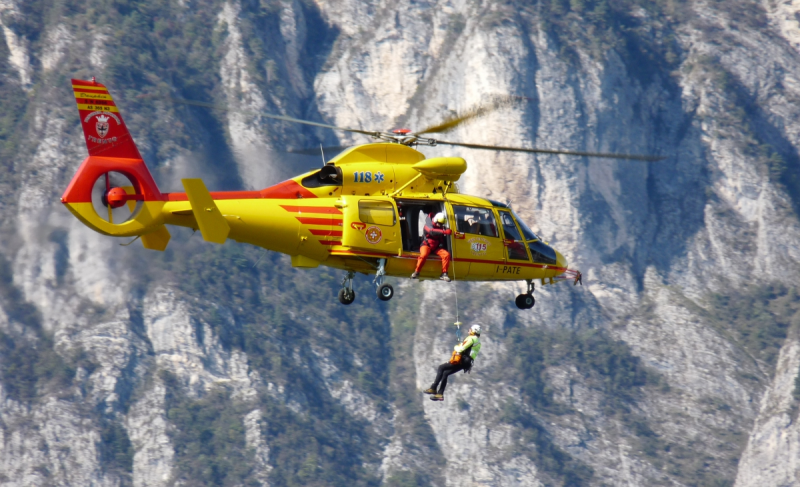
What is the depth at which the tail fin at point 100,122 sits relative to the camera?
3091 cm

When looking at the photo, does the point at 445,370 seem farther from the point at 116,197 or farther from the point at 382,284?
the point at 116,197

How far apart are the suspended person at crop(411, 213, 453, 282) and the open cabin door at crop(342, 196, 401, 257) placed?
0.76 metres

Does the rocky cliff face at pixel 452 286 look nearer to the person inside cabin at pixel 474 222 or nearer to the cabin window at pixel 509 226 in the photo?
the cabin window at pixel 509 226

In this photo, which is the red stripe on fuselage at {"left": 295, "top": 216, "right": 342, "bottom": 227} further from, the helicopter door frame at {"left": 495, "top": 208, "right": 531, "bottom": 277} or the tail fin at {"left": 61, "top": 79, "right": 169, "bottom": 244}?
the helicopter door frame at {"left": 495, "top": 208, "right": 531, "bottom": 277}

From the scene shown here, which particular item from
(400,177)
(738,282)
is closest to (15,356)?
(738,282)

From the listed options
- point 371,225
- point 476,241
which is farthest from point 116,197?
point 476,241

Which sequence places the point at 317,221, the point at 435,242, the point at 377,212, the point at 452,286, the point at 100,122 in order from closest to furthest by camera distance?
the point at 100,122, the point at 317,221, the point at 377,212, the point at 435,242, the point at 452,286

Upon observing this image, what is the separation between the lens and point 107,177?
31156 mm

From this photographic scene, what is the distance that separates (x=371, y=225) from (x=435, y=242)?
206 centimetres

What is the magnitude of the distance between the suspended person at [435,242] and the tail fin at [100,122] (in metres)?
8.59

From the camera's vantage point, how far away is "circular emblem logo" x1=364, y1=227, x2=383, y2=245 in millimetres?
33750

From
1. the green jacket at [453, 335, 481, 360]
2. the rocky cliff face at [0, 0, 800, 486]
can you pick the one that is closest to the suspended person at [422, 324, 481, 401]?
the green jacket at [453, 335, 481, 360]

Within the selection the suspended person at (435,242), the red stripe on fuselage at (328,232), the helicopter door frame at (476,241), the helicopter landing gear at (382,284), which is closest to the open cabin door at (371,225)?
the red stripe on fuselage at (328,232)

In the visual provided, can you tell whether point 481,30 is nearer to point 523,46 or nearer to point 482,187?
point 523,46
